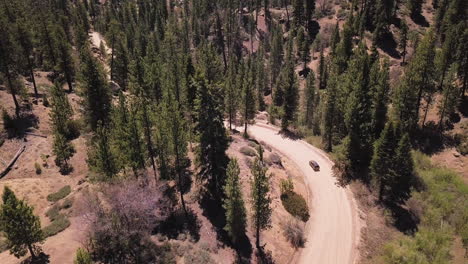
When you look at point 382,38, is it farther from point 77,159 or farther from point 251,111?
point 77,159

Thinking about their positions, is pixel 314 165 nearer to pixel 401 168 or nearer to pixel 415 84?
pixel 401 168

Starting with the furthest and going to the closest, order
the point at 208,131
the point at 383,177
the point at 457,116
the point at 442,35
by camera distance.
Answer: the point at 442,35 < the point at 457,116 < the point at 383,177 < the point at 208,131

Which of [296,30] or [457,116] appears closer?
[457,116]

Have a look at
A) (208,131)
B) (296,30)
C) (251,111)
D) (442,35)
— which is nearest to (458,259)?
(208,131)

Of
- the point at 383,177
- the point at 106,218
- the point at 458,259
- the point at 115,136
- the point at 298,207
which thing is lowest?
the point at 458,259

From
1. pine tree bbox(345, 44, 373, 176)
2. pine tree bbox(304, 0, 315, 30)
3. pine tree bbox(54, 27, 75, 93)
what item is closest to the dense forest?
pine tree bbox(345, 44, 373, 176)

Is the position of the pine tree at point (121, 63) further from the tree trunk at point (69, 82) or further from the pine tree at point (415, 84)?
the pine tree at point (415, 84)

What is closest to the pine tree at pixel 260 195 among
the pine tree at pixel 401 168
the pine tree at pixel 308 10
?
the pine tree at pixel 401 168

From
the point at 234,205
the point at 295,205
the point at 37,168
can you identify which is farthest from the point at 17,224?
the point at 295,205
